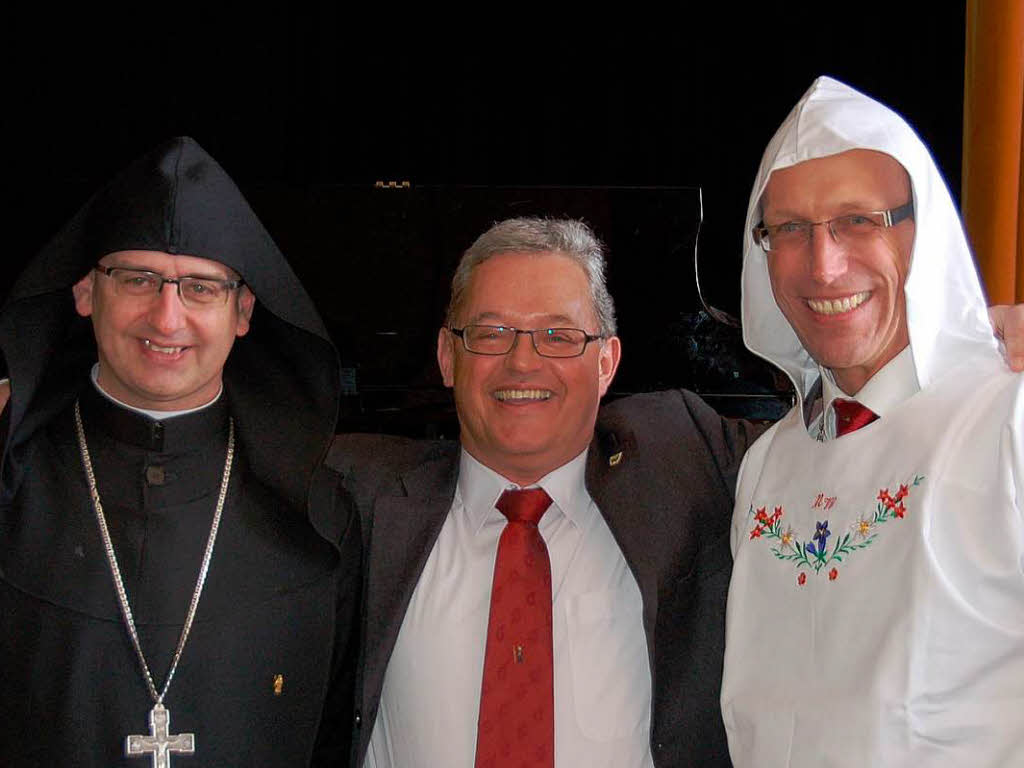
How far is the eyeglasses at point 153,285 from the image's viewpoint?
239 centimetres

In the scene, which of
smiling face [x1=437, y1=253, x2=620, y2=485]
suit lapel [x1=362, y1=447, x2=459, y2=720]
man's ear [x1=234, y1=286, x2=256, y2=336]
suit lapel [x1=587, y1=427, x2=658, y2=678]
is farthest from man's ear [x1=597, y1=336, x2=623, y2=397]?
man's ear [x1=234, y1=286, x2=256, y2=336]

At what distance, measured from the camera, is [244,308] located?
2582 millimetres

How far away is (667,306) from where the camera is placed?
550cm

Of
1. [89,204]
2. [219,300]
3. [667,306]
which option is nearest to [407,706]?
[219,300]

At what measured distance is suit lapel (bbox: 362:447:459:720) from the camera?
2.46 metres

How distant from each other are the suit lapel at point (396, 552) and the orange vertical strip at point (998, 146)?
186 cm

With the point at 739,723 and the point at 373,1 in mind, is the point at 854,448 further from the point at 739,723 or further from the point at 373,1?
the point at 373,1

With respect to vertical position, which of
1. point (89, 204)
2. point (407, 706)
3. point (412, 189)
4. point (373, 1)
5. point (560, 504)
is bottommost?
point (407, 706)

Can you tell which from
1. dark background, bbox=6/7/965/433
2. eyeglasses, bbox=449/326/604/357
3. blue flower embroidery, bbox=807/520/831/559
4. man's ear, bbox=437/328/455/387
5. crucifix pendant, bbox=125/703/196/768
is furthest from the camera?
dark background, bbox=6/7/965/433

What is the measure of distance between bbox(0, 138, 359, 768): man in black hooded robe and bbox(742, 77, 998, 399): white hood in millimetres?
1103

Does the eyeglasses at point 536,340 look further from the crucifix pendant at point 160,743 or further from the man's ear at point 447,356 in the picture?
the crucifix pendant at point 160,743

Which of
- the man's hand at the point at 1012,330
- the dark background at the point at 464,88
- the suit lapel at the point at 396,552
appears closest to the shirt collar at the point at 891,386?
the man's hand at the point at 1012,330

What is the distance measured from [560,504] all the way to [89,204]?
3.97 feet

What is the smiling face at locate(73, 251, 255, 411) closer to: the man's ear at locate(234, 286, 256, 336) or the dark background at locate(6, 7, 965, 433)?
the man's ear at locate(234, 286, 256, 336)
